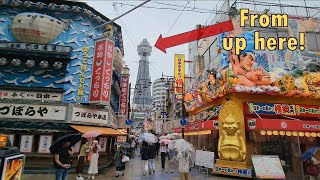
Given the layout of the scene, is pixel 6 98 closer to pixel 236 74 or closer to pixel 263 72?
pixel 236 74

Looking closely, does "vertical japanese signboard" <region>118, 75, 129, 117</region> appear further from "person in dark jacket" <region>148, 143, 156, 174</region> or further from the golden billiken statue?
the golden billiken statue

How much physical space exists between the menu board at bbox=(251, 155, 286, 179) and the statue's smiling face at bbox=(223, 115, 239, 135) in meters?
2.92

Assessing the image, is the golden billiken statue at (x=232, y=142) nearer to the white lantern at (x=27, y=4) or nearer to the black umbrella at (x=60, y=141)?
the black umbrella at (x=60, y=141)

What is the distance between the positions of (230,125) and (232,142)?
977 mm

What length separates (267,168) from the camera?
973cm

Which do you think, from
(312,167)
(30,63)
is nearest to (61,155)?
(30,63)

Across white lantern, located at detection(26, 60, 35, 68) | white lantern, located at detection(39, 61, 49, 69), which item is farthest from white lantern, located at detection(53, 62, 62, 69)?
white lantern, located at detection(26, 60, 35, 68)

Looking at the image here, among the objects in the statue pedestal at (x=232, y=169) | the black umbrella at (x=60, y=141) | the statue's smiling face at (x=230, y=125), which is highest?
the statue's smiling face at (x=230, y=125)

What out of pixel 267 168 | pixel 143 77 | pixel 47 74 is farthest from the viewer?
pixel 143 77

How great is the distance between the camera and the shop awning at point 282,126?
12.0 metres

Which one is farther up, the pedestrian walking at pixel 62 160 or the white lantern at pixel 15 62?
the white lantern at pixel 15 62

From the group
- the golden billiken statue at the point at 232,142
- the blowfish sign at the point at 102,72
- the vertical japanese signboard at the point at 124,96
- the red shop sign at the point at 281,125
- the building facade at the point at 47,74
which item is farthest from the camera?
the vertical japanese signboard at the point at 124,96

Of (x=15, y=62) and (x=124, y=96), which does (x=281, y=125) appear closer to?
(x=124, y=96)

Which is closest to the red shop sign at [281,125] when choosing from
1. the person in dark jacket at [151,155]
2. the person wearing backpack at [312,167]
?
the person wearing backpack at [312,167]
